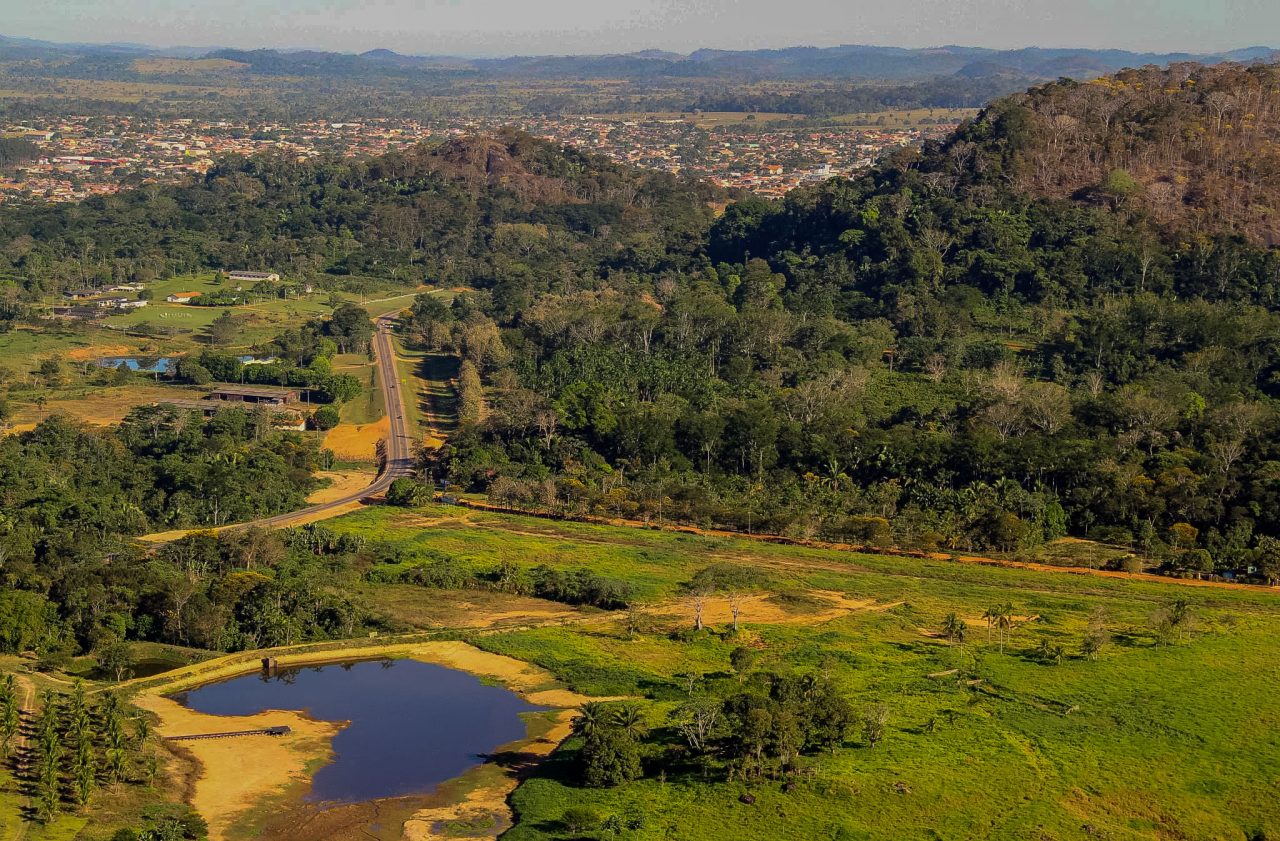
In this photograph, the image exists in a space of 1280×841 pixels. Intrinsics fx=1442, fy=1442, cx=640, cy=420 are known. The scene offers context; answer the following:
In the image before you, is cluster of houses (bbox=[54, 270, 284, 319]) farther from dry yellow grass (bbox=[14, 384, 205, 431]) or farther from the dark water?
the dark water

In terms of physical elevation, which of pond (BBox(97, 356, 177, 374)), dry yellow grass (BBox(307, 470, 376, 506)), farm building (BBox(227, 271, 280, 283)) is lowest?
dry yellow grass (BBox(307, 470, 376, 506))

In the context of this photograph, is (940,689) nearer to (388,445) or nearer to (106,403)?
(388,445)

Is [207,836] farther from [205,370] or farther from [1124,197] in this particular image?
[1124,197]

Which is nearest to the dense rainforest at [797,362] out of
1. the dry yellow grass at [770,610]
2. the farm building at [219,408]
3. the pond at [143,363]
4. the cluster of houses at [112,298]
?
the cluster of houses at [112,298]

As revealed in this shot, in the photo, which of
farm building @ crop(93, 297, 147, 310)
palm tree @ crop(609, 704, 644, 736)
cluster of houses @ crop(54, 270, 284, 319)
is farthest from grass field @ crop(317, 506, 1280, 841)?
farm building @ crop(93, 297, 147, 310)

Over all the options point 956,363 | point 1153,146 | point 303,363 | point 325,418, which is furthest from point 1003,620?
point 1153,146

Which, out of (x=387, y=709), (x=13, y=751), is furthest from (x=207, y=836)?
(x=387, y=709)
